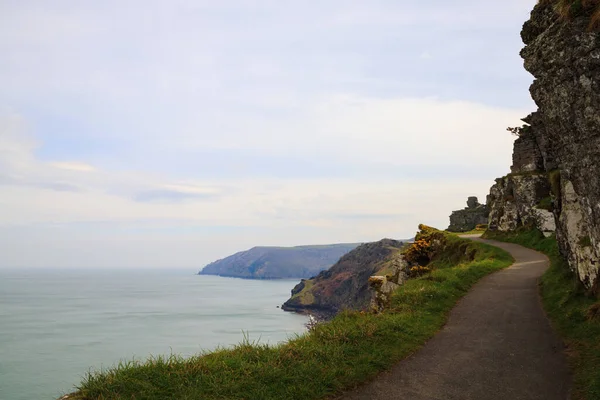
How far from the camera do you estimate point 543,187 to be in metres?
42.4

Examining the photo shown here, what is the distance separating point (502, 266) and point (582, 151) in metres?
19.0

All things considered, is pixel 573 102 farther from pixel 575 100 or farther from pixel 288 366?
pixel 288 366

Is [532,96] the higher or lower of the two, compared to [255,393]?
higher

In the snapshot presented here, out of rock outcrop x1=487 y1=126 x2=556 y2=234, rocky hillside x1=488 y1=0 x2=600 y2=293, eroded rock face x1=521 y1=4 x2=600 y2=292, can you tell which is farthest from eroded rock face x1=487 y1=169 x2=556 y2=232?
eroded rock face x1=521 y1=4 x2=600 y2=292

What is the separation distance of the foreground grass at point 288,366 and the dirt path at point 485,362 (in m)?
0.57

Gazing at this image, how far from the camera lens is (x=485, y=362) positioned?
10922 millimetres

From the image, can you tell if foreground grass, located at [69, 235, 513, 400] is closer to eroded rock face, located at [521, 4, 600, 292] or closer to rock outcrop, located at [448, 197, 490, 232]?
eroded rock face, located at [521, 4, 600, 292]

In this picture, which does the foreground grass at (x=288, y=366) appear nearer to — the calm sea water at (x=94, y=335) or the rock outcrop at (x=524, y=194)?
the rock outcrop at (x=524, y=194)

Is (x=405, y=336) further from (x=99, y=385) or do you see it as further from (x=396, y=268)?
(x=396, y=268)

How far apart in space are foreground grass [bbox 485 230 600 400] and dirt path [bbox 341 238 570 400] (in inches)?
13.0

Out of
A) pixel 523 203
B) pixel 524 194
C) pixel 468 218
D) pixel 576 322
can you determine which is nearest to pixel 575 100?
pixel 576 322

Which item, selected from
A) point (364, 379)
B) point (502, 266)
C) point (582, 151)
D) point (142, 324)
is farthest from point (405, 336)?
point (142, 324)

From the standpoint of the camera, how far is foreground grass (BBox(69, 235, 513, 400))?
837 cm

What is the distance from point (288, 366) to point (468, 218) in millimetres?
79461
